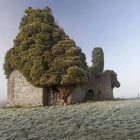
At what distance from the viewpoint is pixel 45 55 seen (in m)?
37.5

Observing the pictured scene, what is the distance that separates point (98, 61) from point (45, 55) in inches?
469

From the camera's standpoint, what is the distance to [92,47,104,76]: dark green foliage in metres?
46.2

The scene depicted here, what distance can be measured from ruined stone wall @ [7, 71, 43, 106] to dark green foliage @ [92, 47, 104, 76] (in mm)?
10645

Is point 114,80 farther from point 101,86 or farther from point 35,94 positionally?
point 35,94

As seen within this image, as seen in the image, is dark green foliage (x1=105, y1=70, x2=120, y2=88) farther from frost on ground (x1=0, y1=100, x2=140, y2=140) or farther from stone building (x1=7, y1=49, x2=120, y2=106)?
frost on ground (x1=0, y1=100, x2=140, y2=140)

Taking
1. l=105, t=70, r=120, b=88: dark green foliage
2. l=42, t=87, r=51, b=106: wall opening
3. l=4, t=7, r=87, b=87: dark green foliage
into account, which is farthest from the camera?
l=105, t=70, r=120, b=88: dark green foliage

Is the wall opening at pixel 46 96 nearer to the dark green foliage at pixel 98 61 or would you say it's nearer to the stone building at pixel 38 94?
the stone building at pixel 38 94

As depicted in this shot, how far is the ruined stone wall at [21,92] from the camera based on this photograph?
124 feet

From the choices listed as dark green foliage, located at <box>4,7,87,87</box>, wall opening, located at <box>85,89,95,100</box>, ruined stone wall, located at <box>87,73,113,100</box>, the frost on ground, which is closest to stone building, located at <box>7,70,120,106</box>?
wall opening, located at <box>85,89,95,100</box>

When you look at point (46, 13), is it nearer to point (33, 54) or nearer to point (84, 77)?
point (33, 54)

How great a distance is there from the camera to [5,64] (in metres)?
41.9

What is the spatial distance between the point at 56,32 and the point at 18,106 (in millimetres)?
9256

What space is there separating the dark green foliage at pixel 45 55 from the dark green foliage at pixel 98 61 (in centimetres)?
728

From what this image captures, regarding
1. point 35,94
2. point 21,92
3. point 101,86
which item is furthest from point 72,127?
point 101,86
